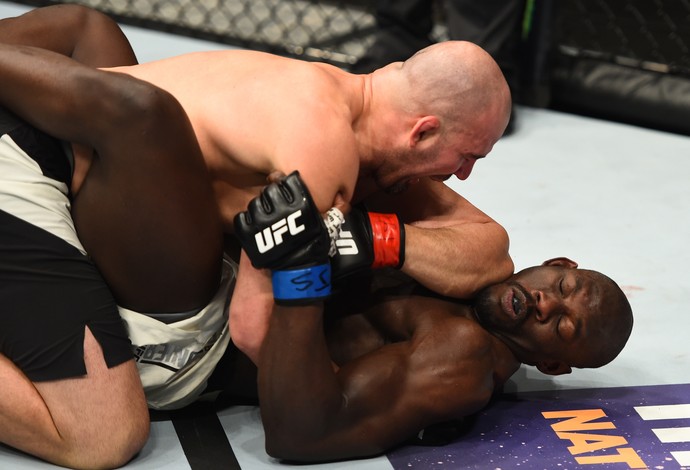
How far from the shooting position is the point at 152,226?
187 cm

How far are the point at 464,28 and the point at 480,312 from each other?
187 cm

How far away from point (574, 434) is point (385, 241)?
56 cm

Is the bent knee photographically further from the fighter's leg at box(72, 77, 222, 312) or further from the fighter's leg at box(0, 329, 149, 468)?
the fighter's leg at box(72, 77, 222, 312)

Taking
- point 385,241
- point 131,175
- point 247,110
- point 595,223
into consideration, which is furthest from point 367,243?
point 595,223

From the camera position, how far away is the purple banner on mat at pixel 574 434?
2029 mm

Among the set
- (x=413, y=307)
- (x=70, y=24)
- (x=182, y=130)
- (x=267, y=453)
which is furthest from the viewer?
(x=70, y=24)

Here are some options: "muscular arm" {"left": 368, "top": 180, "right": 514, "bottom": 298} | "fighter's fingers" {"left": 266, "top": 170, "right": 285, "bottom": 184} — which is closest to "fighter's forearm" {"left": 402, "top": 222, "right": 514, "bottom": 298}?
"muscular arm" {"left": 368, "top": 180, "right": 514, "bottom": 298}

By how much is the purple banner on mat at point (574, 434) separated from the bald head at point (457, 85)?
2.02 feet

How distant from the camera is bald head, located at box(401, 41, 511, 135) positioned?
6.55 feet

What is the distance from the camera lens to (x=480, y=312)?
214 cm

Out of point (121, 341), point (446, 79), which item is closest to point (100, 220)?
point (121, 341)

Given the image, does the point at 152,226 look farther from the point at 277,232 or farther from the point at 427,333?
the point at 427,333

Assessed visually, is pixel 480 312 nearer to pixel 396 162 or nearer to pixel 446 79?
pixel 396 162

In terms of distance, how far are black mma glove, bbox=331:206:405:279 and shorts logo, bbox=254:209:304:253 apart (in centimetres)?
17
